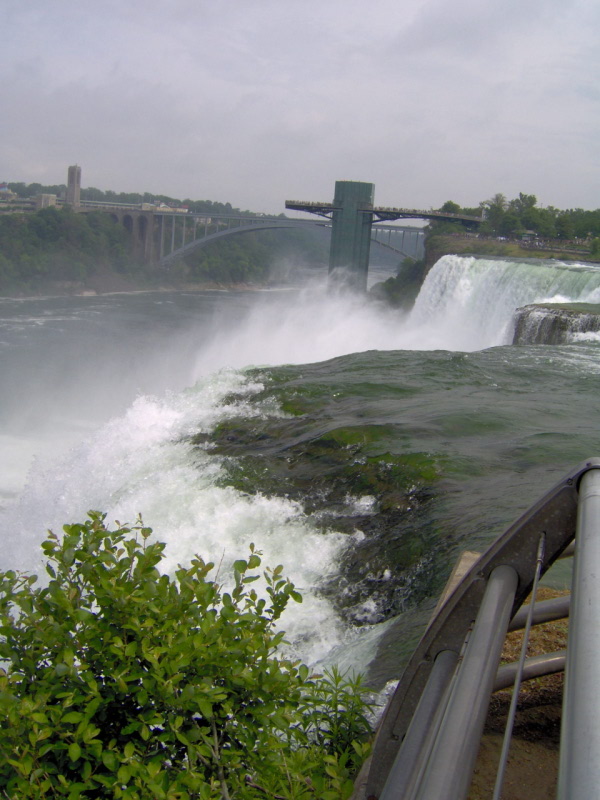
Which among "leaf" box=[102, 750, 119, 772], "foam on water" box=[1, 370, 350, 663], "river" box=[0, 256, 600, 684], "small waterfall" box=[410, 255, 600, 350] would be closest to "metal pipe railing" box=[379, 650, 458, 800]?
"leaf" box=[102, 750, 119, 772]

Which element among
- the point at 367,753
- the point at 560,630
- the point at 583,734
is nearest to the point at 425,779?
the point at 583,734

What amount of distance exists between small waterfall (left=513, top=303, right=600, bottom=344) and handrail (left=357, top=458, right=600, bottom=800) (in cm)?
1350

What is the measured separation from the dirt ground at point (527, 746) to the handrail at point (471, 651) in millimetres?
529

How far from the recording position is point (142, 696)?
1745 millimetres

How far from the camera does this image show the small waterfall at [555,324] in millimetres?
14094

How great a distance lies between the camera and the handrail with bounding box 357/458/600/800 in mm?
847

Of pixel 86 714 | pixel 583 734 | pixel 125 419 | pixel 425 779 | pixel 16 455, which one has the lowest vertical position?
pixel 16 455

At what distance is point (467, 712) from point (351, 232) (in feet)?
136

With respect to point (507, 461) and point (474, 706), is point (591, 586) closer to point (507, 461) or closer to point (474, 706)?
point (474, 706)

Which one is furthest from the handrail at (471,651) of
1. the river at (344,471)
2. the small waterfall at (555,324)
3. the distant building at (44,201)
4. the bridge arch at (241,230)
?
the distant building at (44,201)

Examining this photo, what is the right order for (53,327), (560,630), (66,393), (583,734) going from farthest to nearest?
(53,327), (66,393), (560,630), (583,734)

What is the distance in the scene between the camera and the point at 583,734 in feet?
2.22

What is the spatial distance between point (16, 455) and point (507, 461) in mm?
12288

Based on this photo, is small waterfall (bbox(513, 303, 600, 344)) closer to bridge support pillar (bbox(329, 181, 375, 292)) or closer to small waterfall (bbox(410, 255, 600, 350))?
small waterfall (bbox(410, 255, 600, 350))
